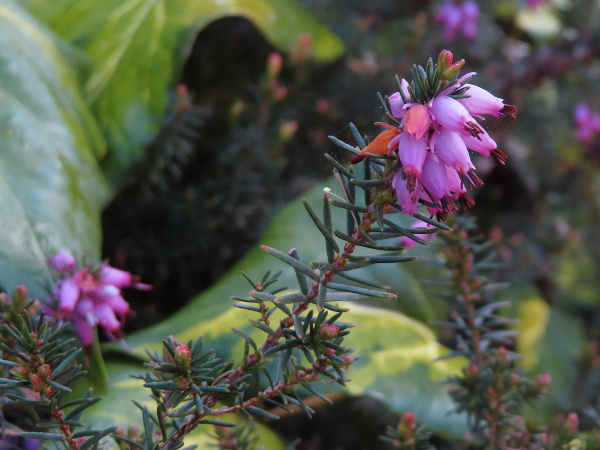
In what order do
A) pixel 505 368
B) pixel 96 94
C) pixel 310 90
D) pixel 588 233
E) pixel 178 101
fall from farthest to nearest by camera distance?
pixel 588 233 < pixel 310 90 < pixel 96 94 < pixel 178 101 < pixel 505 368

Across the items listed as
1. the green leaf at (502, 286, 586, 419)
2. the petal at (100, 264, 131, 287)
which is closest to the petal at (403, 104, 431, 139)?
the petal at (100, 264, 131, 287)

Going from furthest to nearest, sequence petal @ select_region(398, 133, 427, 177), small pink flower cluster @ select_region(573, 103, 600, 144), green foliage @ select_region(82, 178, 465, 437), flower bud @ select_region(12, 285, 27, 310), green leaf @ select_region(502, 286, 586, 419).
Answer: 1. small pink flower cluster @ select_region(573, 103, 600, 144)
2. green leaf @ select_region(502, 286, 586, 419)
3. green foliage @ select_region(82, 178, 465, 437)
4. flower bud @ select_region(12, 285, 27, 310)
5. petal @ select_region(398, 133, 427, 177)

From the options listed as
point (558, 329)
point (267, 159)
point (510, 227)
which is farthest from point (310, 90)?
point (558, 329)

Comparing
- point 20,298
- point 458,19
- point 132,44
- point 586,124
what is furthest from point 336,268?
point 586,124

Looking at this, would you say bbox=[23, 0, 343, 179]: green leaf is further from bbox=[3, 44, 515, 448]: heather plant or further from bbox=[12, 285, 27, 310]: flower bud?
bbox=[3, 44, 515, 448]: heather plant

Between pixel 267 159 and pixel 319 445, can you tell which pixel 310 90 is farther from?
pixel 319 445

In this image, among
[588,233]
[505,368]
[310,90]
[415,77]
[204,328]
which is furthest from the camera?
[588,233]
